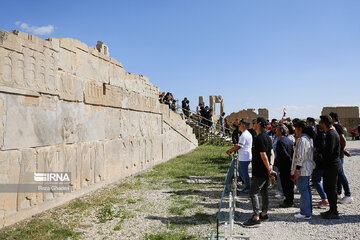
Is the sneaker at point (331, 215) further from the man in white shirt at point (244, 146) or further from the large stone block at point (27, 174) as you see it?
the large stone block at point (27, 174)

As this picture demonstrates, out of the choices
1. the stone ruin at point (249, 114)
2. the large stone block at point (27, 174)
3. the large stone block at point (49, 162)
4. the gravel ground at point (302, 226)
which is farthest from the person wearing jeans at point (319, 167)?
the stone ruin at point (249, 114)

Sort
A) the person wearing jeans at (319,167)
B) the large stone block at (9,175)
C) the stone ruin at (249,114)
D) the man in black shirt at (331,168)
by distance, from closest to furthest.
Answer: the large stone block at (9,175)
the man in black shirt at (331,168)
the person wearing jeans at (319,167)
the stone ruin at (249,114)

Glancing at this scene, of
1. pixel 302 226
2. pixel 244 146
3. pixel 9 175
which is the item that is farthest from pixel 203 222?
pixel 9 175

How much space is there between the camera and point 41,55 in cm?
560

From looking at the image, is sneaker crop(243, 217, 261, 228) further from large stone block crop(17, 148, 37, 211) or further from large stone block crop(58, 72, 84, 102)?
large stone block crop(58, 72, 84, 102)

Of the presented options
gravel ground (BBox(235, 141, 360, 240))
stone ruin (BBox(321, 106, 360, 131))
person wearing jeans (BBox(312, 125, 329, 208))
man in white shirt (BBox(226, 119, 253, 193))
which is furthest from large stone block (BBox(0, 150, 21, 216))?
stone ruin (BBox(321, 106, 360, 131))

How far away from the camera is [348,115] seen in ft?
96.2

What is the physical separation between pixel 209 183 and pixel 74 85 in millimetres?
4709

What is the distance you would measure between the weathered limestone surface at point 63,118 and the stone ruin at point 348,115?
26281mm

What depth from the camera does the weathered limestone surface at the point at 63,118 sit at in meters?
4.84

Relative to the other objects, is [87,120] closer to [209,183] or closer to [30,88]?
[30,88]

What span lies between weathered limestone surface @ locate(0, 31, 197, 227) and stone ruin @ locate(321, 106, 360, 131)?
26281 mm

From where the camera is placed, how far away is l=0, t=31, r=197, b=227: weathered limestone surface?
15.9 ft

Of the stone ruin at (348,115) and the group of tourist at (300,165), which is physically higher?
the stone ruin at (348,115)
